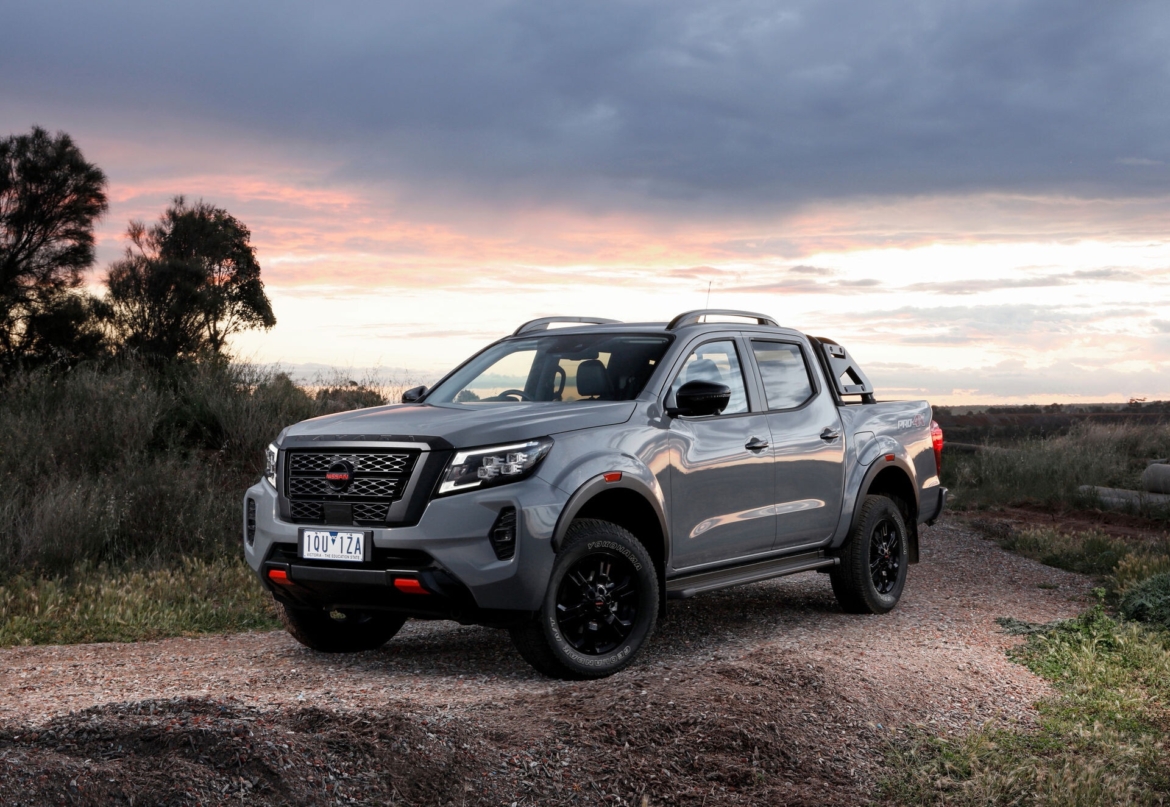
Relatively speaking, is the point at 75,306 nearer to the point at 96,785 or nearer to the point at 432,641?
the point at 432,641

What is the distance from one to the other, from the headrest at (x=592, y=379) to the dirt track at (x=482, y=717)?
1719 mm

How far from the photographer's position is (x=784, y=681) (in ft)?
18.9

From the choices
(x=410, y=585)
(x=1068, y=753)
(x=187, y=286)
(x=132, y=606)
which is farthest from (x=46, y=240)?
(x=1068, y=753)

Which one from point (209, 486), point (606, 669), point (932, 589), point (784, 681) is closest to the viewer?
point (784, 681)

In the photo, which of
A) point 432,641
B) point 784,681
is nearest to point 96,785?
point 784,681

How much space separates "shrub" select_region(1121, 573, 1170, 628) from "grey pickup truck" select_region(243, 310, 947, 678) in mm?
2182

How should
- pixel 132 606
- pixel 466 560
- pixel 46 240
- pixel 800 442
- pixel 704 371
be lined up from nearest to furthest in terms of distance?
pixel 466 560
pixel 704 371
pixel 800 442
pixel 132 606
pixel 46 240

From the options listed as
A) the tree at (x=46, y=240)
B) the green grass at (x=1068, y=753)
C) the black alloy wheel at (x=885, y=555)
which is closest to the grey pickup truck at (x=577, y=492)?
the black alloy wheel at (x=885, y=555)

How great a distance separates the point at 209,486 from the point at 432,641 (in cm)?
685

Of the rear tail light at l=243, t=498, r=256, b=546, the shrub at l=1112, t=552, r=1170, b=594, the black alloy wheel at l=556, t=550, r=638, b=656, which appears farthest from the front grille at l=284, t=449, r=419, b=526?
the shrub at l=1112, t=552, r=1170, b=594

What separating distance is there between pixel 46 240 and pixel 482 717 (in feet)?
97.1

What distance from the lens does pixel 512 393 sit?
292 inches

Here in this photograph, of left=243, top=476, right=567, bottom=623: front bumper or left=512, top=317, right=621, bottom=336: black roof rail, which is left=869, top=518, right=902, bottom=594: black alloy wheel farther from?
left=243, top=476, right=567, bottom=623: front bumper

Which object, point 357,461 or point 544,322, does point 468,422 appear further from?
point 544,322
